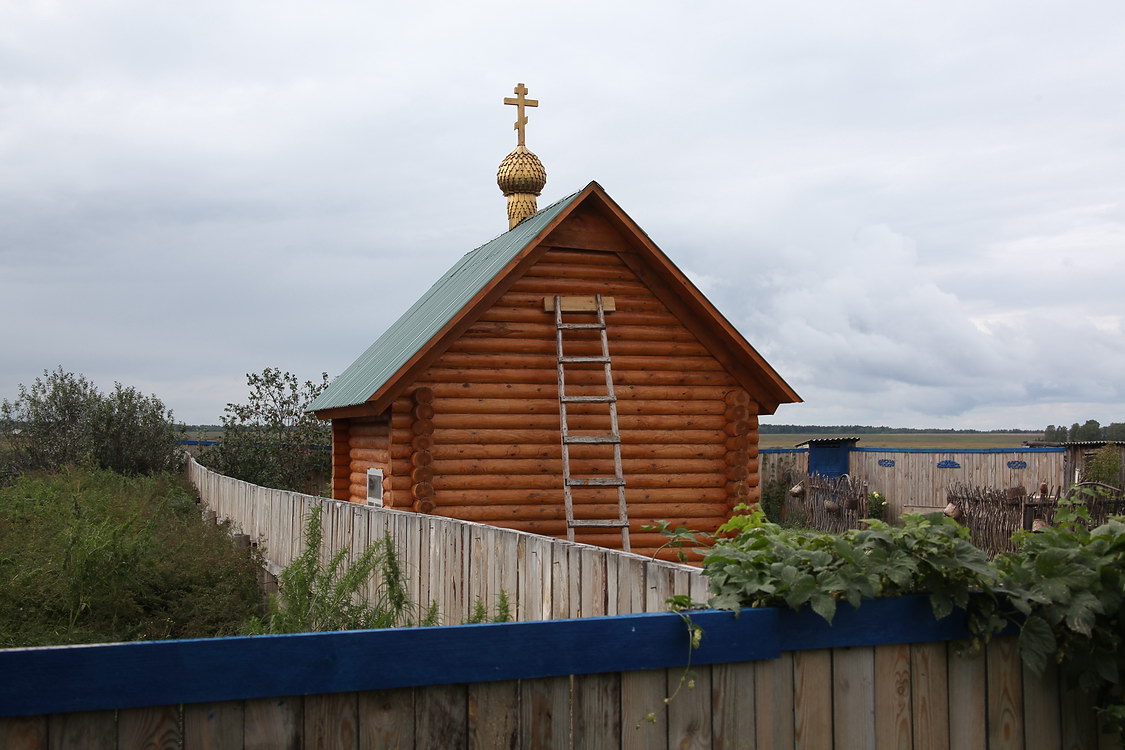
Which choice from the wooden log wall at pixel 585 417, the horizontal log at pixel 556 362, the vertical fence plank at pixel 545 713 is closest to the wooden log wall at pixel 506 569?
the vertical fence plank at pixel 545 713

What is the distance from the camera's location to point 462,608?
29.7 ft

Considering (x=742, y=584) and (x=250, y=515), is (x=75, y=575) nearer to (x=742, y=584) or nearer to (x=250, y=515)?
(x=250, y=515)

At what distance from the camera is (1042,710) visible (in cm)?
455

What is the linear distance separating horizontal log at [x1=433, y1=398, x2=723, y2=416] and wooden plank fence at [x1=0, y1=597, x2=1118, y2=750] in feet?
37.4


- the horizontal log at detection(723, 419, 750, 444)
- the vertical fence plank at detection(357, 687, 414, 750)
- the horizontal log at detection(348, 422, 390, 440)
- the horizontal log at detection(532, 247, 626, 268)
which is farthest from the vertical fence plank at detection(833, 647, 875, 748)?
the horizontal log at detection(723, 419, 750, 444)

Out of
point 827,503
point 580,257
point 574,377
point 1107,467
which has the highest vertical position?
point 580,257

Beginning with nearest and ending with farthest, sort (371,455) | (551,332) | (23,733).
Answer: (23,733)
(551,332)
(371,455)

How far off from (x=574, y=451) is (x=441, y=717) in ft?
40.1

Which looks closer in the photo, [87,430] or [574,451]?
[574,451]

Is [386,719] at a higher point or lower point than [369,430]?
lower

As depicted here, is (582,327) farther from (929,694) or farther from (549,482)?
(929,694)

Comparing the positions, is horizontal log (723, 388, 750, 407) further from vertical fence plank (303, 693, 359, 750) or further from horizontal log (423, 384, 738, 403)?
vertical fence plank (303, 693, 359, 750)

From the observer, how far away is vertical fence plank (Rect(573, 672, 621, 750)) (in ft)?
12.1

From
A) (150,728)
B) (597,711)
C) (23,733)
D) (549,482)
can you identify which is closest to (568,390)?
(549,482)
